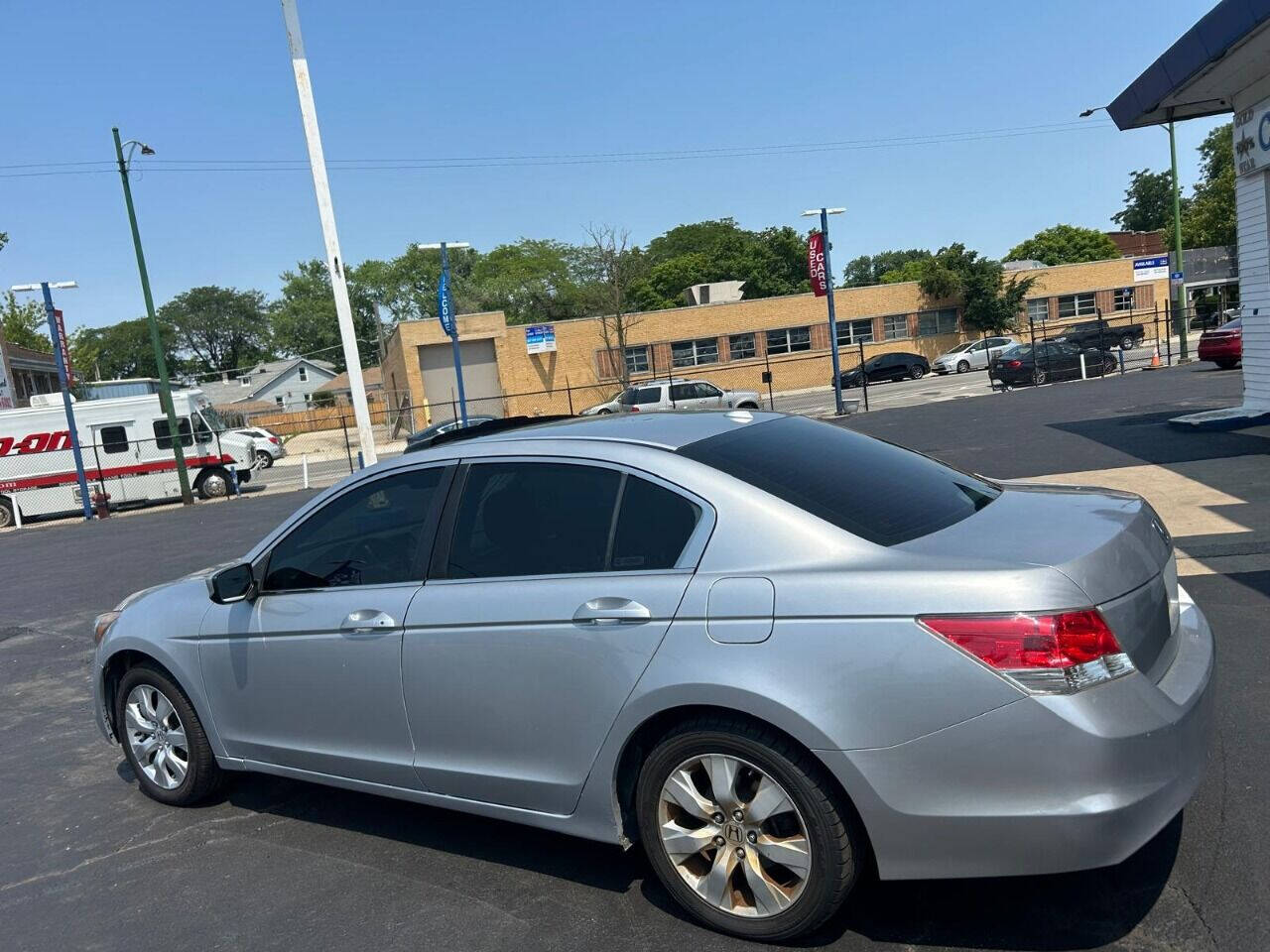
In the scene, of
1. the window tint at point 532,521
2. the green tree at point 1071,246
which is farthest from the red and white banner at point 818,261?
A: the green tree at point 1071,246

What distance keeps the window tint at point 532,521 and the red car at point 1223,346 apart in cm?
2505

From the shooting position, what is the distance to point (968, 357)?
158ft

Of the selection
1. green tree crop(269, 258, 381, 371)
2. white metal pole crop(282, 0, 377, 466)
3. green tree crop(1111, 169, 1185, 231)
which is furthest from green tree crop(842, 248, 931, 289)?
white metal pole crop(282, 0, 377, 466)

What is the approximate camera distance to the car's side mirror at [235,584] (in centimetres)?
428

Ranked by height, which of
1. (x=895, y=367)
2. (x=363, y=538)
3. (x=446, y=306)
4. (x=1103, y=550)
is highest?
(x=446, y=306)

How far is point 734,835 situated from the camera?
3.09 meters

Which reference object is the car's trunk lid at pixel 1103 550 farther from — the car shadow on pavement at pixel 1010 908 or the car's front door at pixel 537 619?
the car's front door at pixel 537 619

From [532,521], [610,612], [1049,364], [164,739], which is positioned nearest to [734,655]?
[610,612]

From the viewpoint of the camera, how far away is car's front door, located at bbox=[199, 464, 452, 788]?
3848mm

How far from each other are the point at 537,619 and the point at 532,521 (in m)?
0.41

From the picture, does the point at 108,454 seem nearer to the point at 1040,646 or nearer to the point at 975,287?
the point at 1040,646

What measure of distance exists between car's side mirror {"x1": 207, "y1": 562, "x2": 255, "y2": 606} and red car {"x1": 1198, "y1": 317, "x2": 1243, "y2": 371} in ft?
83.5

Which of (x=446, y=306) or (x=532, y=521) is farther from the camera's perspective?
(x=446, y=306)

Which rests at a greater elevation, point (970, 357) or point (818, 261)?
point (818, 261)
